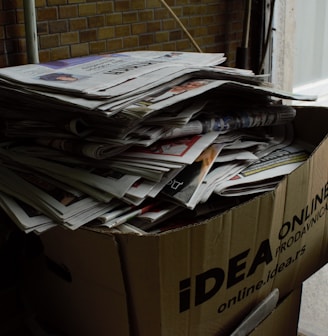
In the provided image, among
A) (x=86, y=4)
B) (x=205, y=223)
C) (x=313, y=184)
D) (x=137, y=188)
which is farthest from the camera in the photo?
(x=86, y=4)

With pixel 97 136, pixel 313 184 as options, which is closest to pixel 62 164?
pixel 97 136

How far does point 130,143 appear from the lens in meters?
0.89

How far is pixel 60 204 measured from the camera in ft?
2.78

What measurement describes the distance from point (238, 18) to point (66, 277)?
4.68 feet

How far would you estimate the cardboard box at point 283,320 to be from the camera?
3.24 ft

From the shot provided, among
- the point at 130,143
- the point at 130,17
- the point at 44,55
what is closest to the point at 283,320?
→ the point at 130,143

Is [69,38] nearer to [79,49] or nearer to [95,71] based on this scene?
[79,49]

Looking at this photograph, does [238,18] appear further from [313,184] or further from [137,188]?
[137,188]

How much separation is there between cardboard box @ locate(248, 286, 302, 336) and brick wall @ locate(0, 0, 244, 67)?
3.02 ft

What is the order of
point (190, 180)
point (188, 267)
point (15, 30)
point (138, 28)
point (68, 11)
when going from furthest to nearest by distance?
point (138, 28) → point (68, 11) → point (15, 30) → point (190, 180) → point (188, 267)

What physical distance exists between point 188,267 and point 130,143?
242mm

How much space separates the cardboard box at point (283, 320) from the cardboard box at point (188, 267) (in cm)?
3

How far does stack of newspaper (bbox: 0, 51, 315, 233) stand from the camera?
33.6 inches

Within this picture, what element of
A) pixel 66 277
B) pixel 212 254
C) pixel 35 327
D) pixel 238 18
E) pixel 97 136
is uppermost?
pixel 238 18
